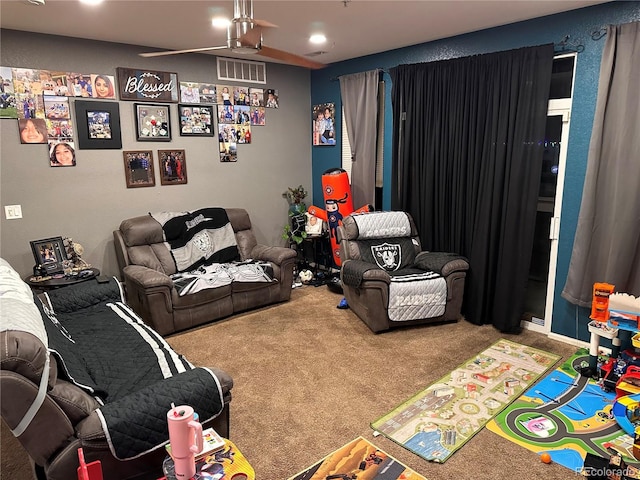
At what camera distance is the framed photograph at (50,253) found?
12.0ft

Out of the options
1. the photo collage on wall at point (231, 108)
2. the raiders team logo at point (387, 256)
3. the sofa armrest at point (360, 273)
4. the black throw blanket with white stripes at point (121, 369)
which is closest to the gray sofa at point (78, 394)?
the black throw blanket with white stripes at point (121, 369)

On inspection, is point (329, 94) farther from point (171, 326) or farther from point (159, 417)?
point (159, 417)

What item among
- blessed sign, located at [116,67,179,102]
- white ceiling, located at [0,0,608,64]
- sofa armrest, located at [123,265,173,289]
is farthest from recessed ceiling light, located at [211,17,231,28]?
sofa armrest, located at [123,265,173,289]

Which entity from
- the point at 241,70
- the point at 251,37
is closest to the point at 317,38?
the point at 241,70

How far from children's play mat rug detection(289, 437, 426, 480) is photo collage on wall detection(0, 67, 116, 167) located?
3.40 m

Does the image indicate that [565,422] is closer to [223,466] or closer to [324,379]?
[324,379]

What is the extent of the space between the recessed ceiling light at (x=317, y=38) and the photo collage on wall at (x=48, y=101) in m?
1.91

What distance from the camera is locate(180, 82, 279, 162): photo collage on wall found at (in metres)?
4.57

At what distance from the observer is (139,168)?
434 cm

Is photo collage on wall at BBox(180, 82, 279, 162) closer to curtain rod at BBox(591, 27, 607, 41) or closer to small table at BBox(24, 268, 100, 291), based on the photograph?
small table at BBox(24, 268, 100, 291)

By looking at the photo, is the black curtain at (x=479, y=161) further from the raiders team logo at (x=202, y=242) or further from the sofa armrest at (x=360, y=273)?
the raiders team logo at (x=202, y=242)

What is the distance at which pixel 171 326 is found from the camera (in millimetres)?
3764

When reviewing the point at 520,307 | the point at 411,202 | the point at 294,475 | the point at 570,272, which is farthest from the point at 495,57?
the point at 294,475

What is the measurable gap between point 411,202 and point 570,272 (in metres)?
1.62
